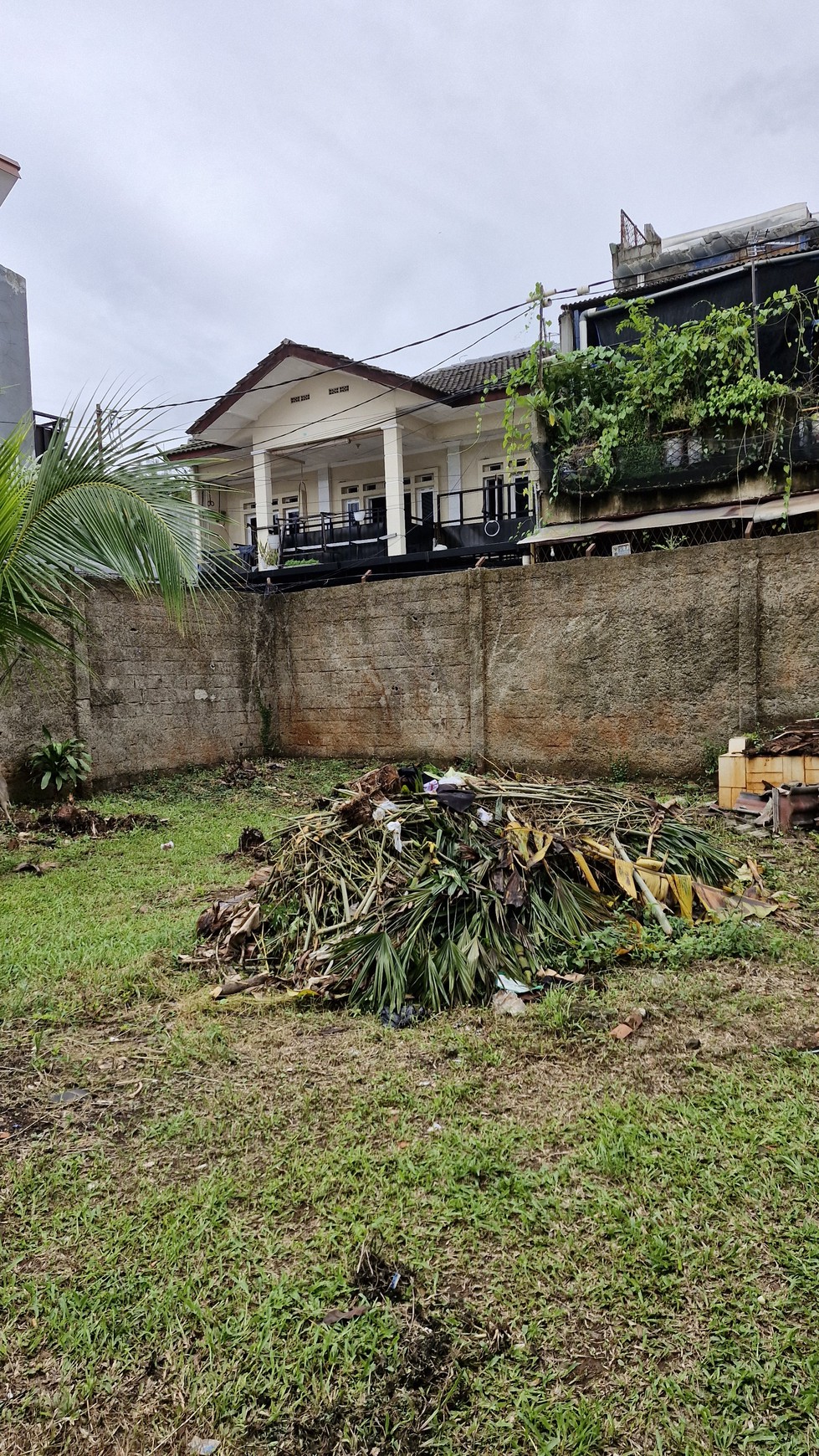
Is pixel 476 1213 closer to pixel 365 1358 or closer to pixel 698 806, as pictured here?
pixel 365 1358

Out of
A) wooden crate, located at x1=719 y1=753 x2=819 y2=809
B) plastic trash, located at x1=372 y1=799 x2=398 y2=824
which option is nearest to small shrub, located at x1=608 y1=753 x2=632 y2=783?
wooden crate, located at x1=719 y1=753 x2=819 y2=809

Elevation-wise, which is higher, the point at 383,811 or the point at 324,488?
the point at 324,488

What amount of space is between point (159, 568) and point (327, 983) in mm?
2733

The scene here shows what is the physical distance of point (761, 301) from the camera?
30.0 feet

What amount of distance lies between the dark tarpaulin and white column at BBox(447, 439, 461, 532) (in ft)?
19.9

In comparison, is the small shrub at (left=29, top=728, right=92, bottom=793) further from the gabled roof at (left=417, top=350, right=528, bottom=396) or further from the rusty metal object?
the gabled roof at (left=417, top=350, right=528, bottom=396)

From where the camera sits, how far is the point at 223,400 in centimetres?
1636

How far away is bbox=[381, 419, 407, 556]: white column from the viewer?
1563 cm

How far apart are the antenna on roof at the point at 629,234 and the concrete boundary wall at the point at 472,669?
1109cm

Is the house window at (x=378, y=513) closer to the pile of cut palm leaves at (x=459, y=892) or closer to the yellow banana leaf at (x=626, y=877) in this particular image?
the pile of cut palm leaves at (x=459, y=892)

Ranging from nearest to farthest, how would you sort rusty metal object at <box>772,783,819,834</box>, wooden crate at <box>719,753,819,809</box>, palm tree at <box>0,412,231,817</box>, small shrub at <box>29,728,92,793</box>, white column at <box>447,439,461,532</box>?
palm tree at <box>0,412,231,817</box> < rusty metal object at <box>772,783,819,834</box> < wooden crate at <box>719,753,819,809</box> < small shrub at <box>29,728,92,793</box> < white column at <box>447,439,461,532</box>

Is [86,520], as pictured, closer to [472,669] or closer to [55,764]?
[55,764]

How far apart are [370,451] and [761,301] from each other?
9.93 metres

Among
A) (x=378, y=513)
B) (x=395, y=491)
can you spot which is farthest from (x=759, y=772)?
(x=378, y=513)
